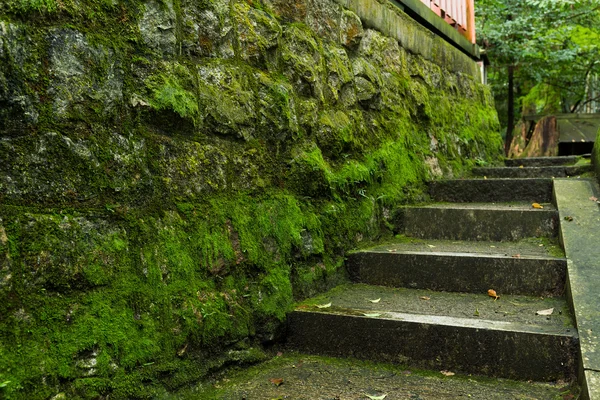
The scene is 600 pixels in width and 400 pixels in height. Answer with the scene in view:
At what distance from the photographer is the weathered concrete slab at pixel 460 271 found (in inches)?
106

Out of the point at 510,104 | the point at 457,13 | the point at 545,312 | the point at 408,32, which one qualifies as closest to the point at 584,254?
the point at 545,312

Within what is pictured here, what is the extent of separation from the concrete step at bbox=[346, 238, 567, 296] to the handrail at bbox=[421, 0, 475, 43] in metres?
2.59

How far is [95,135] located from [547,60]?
8615 millimetres

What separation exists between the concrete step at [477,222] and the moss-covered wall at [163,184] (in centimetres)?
43

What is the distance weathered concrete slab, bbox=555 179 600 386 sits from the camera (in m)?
2.01

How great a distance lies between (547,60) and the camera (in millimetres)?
8703

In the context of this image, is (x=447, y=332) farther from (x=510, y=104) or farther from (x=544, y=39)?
(x=510, y=104)

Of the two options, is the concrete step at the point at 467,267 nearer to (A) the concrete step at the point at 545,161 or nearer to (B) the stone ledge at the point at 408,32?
(B) the stone ledge at the point at 408,32

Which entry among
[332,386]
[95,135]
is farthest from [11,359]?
[332,386]

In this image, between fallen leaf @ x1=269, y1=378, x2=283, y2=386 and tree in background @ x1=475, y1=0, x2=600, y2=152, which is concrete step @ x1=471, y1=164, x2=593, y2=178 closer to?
fallen leaf @ x1=269, y1=378, x2=283, y2=386

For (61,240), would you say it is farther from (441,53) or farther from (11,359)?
(441,53)

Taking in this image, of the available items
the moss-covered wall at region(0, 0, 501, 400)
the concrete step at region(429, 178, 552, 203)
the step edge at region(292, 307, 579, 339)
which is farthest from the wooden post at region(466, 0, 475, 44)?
the step edge at region(292, 307, 579, 339)

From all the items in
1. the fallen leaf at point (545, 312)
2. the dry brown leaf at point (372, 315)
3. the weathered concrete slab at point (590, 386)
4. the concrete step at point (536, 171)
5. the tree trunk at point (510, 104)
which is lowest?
the weathered concrete slab at point (590, 386)

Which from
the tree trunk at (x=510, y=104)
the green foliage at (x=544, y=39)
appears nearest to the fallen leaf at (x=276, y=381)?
the green foliage at (x=544, y=39)
